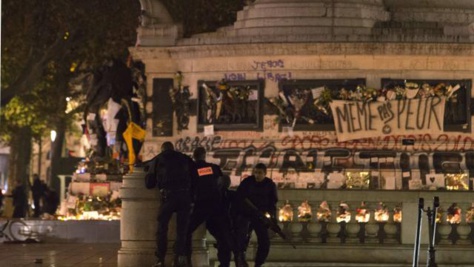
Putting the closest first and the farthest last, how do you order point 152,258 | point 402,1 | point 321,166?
1. point 152,258
2. point 321,166
3. point 402,1

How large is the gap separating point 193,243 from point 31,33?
29671 mm

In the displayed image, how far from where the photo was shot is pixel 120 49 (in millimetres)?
50281

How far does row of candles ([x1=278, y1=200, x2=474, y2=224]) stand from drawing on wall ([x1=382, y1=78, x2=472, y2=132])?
6275 mm

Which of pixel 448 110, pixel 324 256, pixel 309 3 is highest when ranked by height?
pixel 309 3

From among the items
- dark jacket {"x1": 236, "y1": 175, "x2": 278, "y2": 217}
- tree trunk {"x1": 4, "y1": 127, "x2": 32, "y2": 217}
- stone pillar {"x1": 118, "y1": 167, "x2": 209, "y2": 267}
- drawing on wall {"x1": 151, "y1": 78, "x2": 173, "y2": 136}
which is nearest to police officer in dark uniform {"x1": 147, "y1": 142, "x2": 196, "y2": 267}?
stone pillar {"x1": 118, "y1": 167, "x2": 209, "y2": 267}

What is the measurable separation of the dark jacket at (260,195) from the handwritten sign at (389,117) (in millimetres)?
7978

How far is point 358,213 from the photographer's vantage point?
2350 centimetres

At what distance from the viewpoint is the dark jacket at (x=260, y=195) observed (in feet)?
71.4

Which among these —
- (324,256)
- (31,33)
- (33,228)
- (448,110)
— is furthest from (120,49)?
(324,256)

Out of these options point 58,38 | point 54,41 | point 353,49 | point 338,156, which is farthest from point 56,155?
point 353,49

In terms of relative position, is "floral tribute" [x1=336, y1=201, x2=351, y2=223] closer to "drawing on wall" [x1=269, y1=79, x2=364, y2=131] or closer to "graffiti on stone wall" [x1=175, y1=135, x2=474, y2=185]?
"graffiti on stone wall" [x1=175, y1=135, x2=474, y2=185]

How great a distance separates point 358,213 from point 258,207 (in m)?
2.31

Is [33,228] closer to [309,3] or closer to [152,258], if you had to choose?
[309,3]

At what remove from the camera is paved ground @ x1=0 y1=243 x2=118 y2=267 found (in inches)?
970
